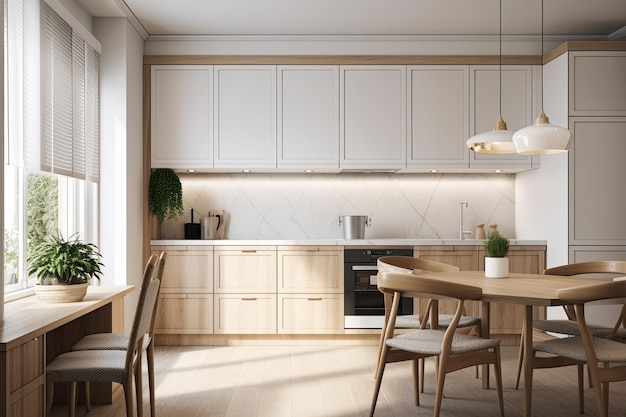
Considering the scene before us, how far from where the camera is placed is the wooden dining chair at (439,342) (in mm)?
2863

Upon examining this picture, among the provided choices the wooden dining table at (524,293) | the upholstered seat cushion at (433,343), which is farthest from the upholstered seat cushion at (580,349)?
the upholstered seat cushion at (433,343)

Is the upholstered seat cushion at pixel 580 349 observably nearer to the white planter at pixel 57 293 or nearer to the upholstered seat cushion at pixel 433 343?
the upholstered seat cushion at pixel 433 343

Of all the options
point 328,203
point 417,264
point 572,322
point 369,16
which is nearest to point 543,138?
point 572,322

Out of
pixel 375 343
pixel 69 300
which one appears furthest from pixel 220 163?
pixel 69 300

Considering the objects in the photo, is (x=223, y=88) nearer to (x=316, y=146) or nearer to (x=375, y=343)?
(x=316, y=146)

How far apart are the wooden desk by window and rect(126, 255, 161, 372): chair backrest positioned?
32cm

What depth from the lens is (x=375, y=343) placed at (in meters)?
5.27

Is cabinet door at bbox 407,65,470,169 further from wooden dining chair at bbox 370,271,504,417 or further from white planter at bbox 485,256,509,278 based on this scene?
wooden dining chair at bbox 370,271,504,417

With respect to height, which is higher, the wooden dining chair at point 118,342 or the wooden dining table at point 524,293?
the wooden dining table at point 524,293

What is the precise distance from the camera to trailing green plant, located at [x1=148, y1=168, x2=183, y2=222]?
5.28m

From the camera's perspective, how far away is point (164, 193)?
5.30 metres

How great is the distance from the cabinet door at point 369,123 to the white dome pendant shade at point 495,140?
1679 mm

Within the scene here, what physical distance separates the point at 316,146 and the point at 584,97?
2.27m

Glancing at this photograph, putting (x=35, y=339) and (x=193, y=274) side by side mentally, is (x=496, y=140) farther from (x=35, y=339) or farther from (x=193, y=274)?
(x=193, y=274)
